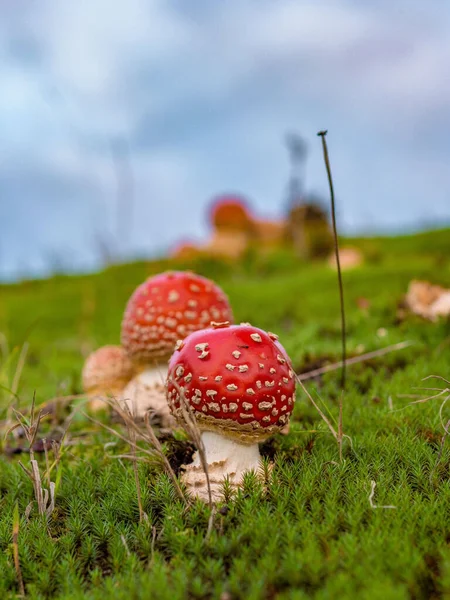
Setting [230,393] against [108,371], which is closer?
[230,393]

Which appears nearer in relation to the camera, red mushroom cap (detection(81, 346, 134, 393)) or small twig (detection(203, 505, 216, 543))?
small twig (detection(203, 505, 216, 543))

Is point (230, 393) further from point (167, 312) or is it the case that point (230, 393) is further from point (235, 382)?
point (167, 312)

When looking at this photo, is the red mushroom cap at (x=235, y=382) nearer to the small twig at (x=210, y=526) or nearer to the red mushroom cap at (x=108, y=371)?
the small twig at (x=210, y=526)

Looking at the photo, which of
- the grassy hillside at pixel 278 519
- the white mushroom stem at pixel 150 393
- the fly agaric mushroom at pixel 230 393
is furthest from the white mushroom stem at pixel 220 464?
the white mushroom stem at pixel 150 393

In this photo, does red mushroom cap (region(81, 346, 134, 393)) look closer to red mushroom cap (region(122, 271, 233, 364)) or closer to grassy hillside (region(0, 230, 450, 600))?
grassy hillside (region(0, 230, 450, 600))

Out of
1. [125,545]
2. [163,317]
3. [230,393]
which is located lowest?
[125,545]

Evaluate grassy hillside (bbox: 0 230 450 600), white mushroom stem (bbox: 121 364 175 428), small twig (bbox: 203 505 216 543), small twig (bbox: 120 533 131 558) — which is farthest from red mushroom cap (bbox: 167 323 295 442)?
white mushroom stem (bbox: 121 364 175 428)

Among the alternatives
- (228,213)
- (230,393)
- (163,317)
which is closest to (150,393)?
(163,317)
